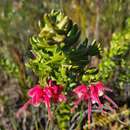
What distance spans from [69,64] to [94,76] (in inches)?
5.3

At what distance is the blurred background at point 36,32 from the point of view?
2.30 meters

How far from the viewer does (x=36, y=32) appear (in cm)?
297

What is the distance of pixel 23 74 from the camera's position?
8.59ft

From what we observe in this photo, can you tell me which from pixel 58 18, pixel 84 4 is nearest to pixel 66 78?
pixel 58 18

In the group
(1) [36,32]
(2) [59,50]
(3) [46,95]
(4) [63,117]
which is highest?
(1) [36,32]

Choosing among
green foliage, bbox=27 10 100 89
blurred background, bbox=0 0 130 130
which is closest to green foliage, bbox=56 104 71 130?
blurred background, bbox=0 0 130 130

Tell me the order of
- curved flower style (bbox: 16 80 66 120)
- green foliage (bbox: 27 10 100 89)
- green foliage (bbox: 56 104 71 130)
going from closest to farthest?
green foliage (bbox: 27 10 100 89)
curved flower style (bbox: 16 80 66 120)
green foliage (bbox: 56 104 71 130)

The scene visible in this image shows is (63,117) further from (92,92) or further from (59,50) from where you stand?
→ (59,50)

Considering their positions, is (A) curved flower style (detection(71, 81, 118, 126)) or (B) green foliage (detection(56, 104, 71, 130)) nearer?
(A) curved flower style (detection(71, 81, 118, 126))

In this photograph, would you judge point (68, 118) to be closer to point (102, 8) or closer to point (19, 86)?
point (19, 86)

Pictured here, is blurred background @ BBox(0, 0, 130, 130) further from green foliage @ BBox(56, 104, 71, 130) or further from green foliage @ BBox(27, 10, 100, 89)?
green foliage @ BBox(27, 10, 100, 89)

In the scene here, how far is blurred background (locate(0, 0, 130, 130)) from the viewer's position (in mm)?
2305

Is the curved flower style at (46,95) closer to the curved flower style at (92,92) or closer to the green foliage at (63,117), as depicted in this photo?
the curved flower style at (92,92)

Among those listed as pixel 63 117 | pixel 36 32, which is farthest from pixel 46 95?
pixel 36 32
